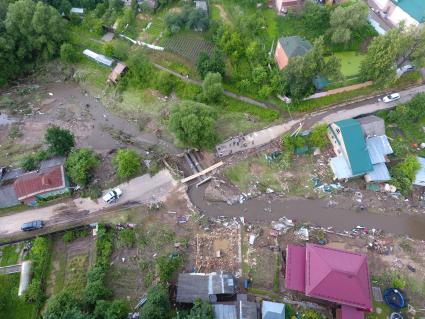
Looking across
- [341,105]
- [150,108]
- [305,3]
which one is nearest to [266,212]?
[341,105]

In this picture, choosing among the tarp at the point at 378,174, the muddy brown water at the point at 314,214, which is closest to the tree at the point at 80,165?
the muddy brown water at the point at 314,214

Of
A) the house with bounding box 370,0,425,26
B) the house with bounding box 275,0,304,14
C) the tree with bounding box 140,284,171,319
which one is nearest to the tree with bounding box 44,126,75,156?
the tree with bounding box 140,284,171,319

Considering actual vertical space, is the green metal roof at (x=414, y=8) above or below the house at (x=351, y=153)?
above

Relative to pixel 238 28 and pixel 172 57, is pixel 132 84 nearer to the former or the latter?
pixel 172 57

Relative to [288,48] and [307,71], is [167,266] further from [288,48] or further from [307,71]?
[288,48]

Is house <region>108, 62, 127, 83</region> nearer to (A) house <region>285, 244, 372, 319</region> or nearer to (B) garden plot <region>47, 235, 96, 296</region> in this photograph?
(B) garden plot <region>47, 235, 96, 296</region>

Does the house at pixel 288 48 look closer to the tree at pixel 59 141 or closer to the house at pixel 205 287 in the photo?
the house at pixel 205 287

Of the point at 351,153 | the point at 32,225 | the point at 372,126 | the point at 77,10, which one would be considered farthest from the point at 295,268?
the point at 77,10
